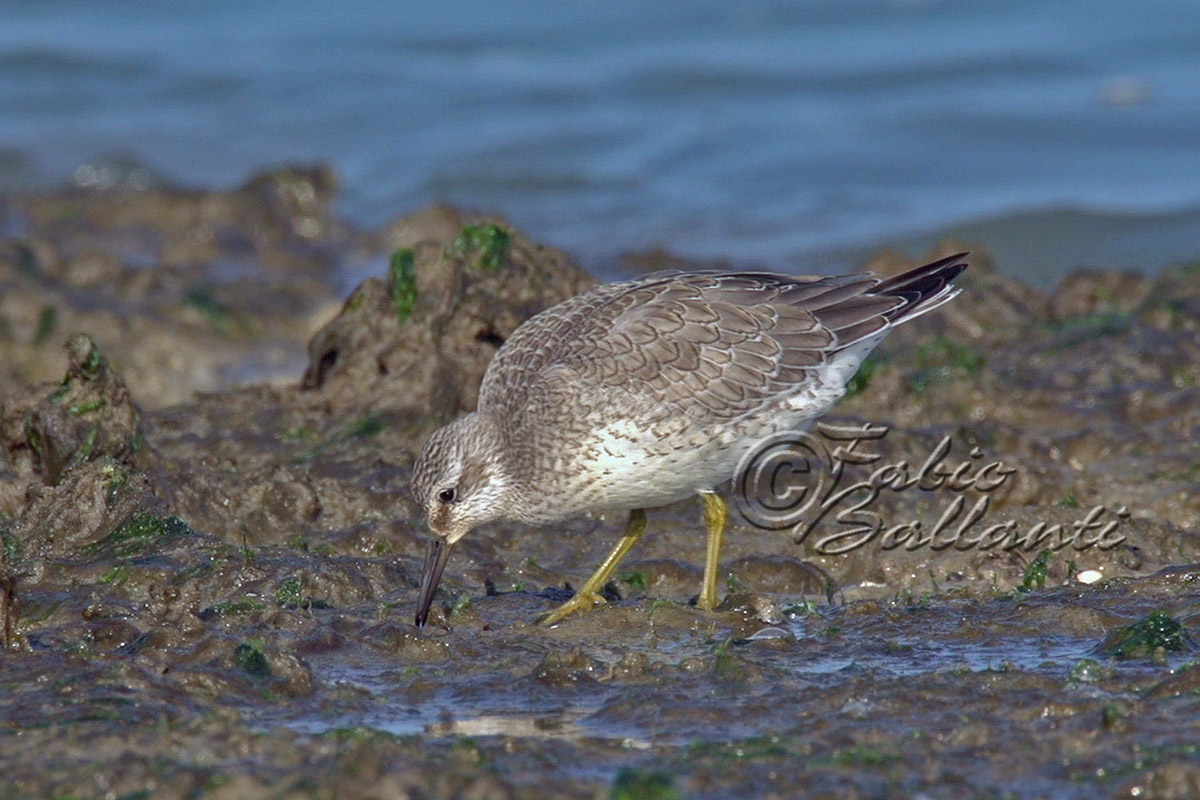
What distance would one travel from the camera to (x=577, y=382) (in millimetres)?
7133

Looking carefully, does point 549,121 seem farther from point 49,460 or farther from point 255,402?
point 49,460

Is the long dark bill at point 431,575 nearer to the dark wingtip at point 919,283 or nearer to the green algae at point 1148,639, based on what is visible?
the dark wingtip at point 919,283

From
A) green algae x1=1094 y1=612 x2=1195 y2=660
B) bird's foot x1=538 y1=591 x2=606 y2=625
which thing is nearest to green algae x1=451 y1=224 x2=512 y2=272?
bird's foot x1=538 y1=591 x2=606 y2=625

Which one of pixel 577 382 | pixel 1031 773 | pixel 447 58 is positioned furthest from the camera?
pixel 447 58

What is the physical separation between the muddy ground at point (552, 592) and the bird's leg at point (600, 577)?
0.30 feet

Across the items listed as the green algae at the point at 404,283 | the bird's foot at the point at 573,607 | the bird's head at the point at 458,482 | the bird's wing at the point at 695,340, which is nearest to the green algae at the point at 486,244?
the green algae at the point at 404,283

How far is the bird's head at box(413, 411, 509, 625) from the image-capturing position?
7102 millimetres

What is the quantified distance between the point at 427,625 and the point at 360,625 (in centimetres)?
26

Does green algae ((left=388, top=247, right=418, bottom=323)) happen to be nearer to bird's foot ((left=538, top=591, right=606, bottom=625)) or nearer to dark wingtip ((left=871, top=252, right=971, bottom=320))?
dark wingtip ((left=871, top=252, right=971, bottom=320))

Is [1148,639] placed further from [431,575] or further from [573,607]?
[431,575]

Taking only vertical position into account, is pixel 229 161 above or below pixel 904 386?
above

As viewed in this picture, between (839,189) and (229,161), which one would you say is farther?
(229,161)

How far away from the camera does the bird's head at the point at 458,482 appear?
23.3 ft

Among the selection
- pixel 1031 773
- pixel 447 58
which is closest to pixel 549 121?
pixel 447 58
